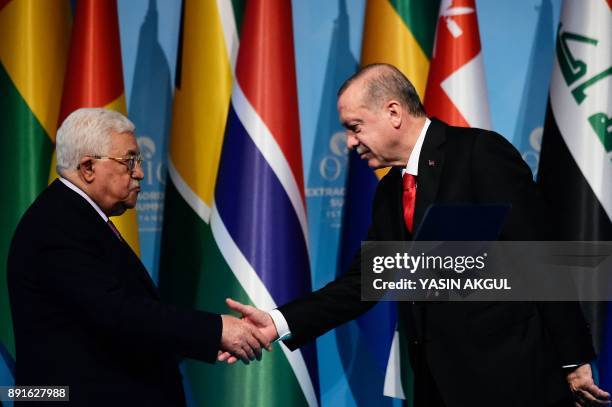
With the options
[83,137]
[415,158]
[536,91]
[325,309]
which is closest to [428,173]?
[415,158]

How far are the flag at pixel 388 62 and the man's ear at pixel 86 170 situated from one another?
1.54 m

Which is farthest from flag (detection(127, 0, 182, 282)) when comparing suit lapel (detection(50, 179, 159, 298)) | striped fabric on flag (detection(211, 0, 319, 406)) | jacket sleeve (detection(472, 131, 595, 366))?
jacket sleeve (detection(472, 131, 595, 366))

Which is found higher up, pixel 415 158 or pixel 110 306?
pixel 415 158

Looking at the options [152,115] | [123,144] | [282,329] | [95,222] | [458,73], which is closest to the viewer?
[95,222]

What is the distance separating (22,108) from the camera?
3.35 meters

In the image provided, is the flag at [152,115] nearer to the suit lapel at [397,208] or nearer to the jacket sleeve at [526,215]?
the suit lapel at [397,208]

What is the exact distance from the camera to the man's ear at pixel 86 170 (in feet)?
7.06

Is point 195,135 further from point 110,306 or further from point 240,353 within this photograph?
point 110,306

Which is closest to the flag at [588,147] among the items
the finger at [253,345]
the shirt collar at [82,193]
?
the finger at [253,345]

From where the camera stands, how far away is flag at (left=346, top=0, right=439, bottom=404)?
11.2 feet

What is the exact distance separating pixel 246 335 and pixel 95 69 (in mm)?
1484

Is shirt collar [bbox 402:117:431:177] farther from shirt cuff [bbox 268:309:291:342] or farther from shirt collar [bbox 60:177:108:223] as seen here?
shirt collar [bbox 60:177:108:223]

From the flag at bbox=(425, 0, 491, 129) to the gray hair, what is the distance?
1.58 metres

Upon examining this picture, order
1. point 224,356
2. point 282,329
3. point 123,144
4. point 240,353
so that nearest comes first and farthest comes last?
1. point 123,144
2. point 240,353
3. point 224,356
4. point 282,329
